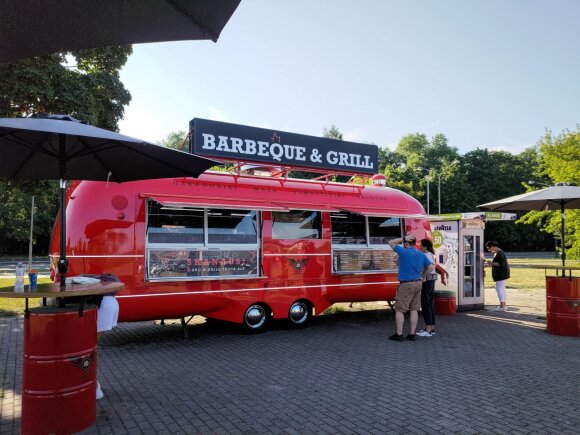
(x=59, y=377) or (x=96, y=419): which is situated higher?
(x=59, y=377)

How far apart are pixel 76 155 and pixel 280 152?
181 inches

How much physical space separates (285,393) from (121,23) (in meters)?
4.33

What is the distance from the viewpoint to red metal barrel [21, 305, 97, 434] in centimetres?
411

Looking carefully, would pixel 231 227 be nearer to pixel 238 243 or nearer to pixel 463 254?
Result: pixel 238 243

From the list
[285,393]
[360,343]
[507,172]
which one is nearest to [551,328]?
[360,343]

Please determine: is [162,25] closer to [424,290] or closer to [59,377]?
[59,377]

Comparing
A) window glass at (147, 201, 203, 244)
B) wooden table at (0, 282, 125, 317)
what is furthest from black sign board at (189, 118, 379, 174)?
wooden table at (0, 282, 125, 317)

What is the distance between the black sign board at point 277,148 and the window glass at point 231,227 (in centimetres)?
106

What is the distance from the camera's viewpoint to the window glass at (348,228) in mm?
10039

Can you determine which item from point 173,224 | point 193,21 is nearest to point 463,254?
point 173,224

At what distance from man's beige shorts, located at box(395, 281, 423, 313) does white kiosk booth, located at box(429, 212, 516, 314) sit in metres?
3.42

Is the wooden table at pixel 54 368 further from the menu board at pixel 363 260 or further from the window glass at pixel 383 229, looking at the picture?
the window glass at pixel 383 229

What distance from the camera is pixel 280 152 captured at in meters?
9.16

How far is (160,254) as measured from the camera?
788 centimetres
